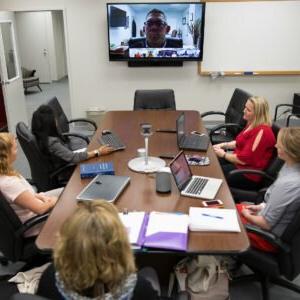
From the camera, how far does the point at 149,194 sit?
1.97 m

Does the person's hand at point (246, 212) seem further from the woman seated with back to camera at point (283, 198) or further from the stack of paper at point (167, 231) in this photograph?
the stack of paper at point (167, 231)

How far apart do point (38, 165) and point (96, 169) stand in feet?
2.08

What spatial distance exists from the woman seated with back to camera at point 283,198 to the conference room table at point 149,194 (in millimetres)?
195

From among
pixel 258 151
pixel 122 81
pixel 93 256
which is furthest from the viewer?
pixel 122 81

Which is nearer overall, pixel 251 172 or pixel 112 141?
pixel 251 172

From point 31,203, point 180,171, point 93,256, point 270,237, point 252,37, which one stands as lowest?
point 270,237

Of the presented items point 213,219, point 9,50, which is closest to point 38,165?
point 213,219

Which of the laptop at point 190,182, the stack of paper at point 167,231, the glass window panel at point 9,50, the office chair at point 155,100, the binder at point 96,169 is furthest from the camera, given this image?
the glass window panel at point 9,50

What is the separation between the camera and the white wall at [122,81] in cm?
522

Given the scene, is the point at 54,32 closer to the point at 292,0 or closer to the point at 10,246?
the point at 292,0

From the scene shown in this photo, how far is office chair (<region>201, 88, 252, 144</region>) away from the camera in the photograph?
12.3ft

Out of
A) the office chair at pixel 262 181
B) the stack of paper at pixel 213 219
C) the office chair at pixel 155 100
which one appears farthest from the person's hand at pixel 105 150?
the office chair at pixel 155 100

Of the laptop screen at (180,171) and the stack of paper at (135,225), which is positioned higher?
the laptop screen at (180,171)

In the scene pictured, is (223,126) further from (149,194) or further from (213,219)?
(213,219)
